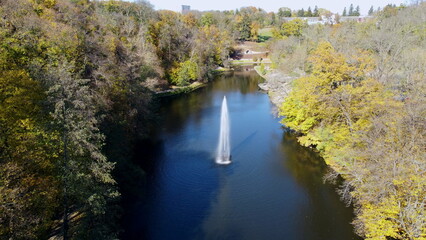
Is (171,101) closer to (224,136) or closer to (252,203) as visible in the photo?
(224,136)

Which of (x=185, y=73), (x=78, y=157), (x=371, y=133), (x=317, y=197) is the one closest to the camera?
(x=78, y=157)

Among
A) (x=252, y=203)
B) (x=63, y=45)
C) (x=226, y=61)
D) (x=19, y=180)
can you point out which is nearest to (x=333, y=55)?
(x=252, y=203)

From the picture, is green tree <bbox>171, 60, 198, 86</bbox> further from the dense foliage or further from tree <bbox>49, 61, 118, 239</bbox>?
tree <bbox>49, 61, 118, 239</bbox>

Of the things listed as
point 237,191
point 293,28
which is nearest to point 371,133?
point 237,191

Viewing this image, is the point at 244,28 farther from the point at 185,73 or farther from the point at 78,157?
the point at 78,157

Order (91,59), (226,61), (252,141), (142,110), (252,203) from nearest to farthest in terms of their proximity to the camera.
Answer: (252,203)
(91,59)
(142,110)
(252,141)
(226,61)

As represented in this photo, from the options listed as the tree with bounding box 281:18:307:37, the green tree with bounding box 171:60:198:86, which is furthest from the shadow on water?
Result: the tree with bounding box 281:18:307:37
